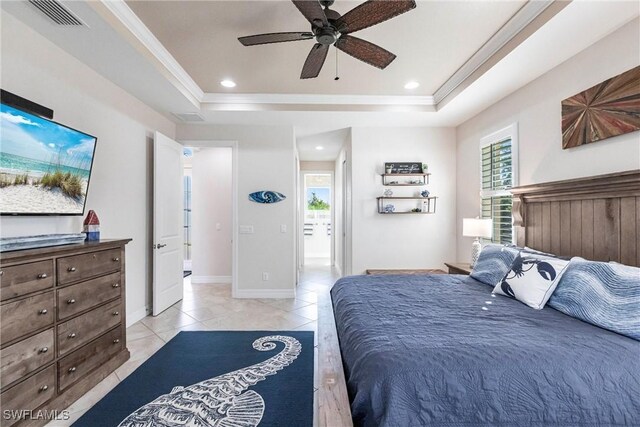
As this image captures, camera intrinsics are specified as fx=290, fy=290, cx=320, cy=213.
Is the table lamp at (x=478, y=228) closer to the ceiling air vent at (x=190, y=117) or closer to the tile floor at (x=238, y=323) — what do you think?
the tile floor at (x=238, y=323)

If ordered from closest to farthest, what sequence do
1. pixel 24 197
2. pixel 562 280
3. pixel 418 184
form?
pixel 562 280, pixel 24 197, pixel 418 184

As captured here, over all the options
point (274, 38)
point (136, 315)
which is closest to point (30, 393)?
point (136, 315)

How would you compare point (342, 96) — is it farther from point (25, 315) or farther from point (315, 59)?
point (25, 315)

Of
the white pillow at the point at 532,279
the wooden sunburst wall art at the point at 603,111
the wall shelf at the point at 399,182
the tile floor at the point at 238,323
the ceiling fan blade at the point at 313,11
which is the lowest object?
the tile floor at the point at 238,323

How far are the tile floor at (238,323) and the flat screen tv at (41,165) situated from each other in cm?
139

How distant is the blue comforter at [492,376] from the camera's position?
1.06m

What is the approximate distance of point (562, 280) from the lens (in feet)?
6.07

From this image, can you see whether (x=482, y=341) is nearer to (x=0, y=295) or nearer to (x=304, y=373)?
(x=304, y=373)

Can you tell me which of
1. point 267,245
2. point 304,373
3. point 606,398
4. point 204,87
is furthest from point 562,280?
point 204,87

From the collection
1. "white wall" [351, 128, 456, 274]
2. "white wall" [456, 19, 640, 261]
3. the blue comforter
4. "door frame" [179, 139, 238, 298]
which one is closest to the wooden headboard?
"white wall" [456, 19, 640, 261]

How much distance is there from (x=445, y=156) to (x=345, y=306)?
11.5 feet

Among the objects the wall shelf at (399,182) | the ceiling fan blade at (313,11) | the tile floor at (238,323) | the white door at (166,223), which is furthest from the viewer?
the wall shelf at (399,182)

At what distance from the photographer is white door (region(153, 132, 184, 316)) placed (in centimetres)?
367

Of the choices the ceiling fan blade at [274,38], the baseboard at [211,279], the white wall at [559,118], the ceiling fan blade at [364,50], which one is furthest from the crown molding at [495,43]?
the baseboard at [211,279]
